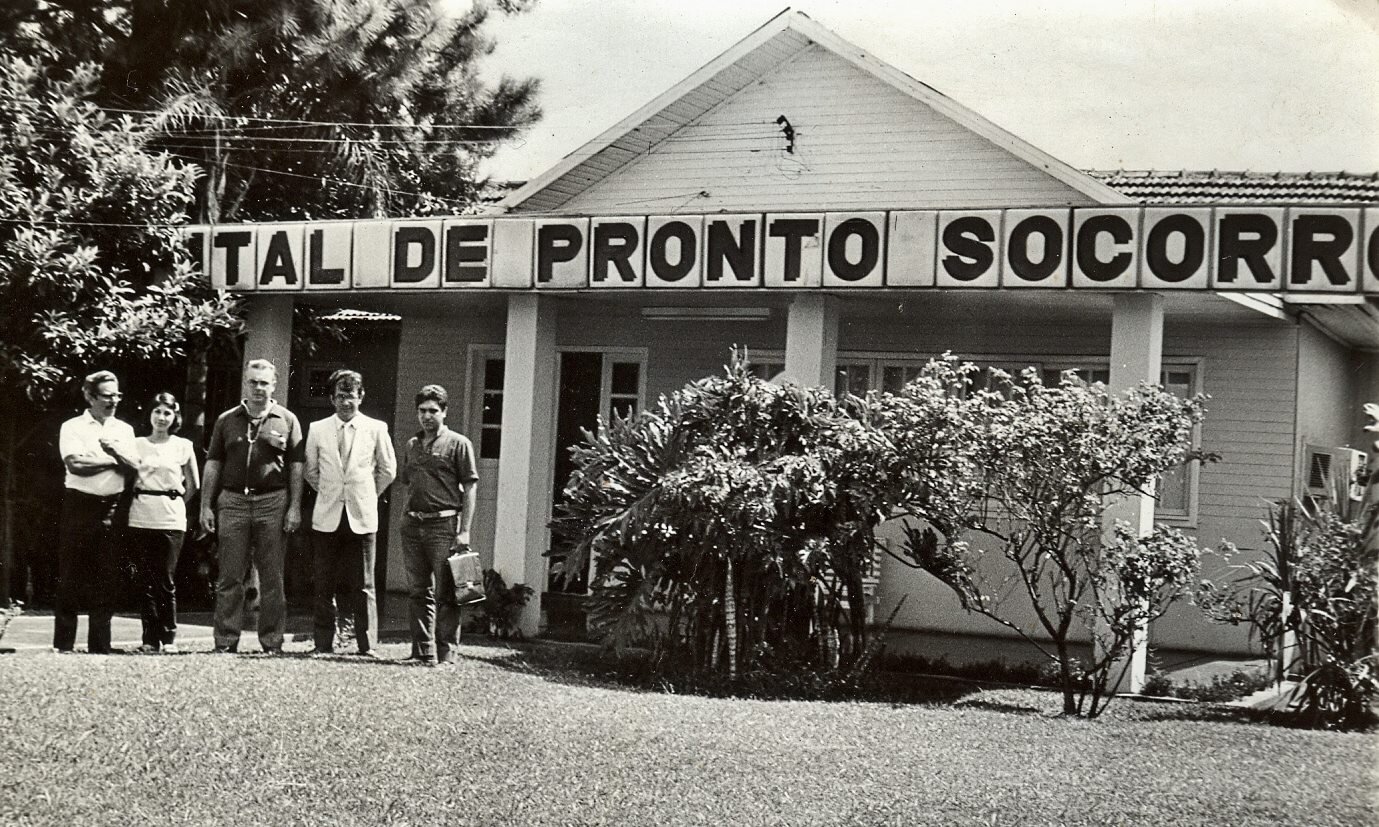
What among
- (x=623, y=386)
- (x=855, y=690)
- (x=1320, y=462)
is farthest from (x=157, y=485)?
(x=1320, y=462)

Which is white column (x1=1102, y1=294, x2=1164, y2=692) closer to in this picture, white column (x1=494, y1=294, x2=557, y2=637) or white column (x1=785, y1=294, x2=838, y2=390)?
white column (x1=785, y1=294, x2=838, y2=390)

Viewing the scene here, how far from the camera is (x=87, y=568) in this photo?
9172 millimetres

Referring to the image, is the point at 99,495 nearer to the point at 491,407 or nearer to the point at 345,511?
the point at 345,511

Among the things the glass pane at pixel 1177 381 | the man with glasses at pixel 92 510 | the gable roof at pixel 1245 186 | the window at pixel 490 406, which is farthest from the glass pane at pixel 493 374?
the glass pane at pixel 1177 381

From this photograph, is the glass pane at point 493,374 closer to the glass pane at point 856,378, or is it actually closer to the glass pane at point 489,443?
the glass pane at point 489,443

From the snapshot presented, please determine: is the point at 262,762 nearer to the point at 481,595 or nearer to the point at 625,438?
the point at 481,595

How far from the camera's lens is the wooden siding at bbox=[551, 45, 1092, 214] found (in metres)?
12.4

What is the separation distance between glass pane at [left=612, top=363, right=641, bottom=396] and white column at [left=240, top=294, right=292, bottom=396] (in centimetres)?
327

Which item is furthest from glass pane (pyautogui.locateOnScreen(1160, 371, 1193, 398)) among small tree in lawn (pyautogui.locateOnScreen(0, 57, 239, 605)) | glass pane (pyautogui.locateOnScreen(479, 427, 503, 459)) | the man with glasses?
the man with glasses

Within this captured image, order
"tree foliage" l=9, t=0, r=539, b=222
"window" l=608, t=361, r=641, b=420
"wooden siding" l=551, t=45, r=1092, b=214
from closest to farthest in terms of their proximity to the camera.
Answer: "wooden siding" l=551, t=45, r=1092, b=214 < "tree foliage" l=9, t=0, r=539, b=222 < "window" l=608, t=361, r=641, b=420

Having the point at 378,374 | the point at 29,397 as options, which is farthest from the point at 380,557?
the point at 29,397

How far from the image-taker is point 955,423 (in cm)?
916

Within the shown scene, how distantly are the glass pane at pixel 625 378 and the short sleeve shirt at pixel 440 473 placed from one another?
5034 mm

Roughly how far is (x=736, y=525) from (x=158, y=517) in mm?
3799
